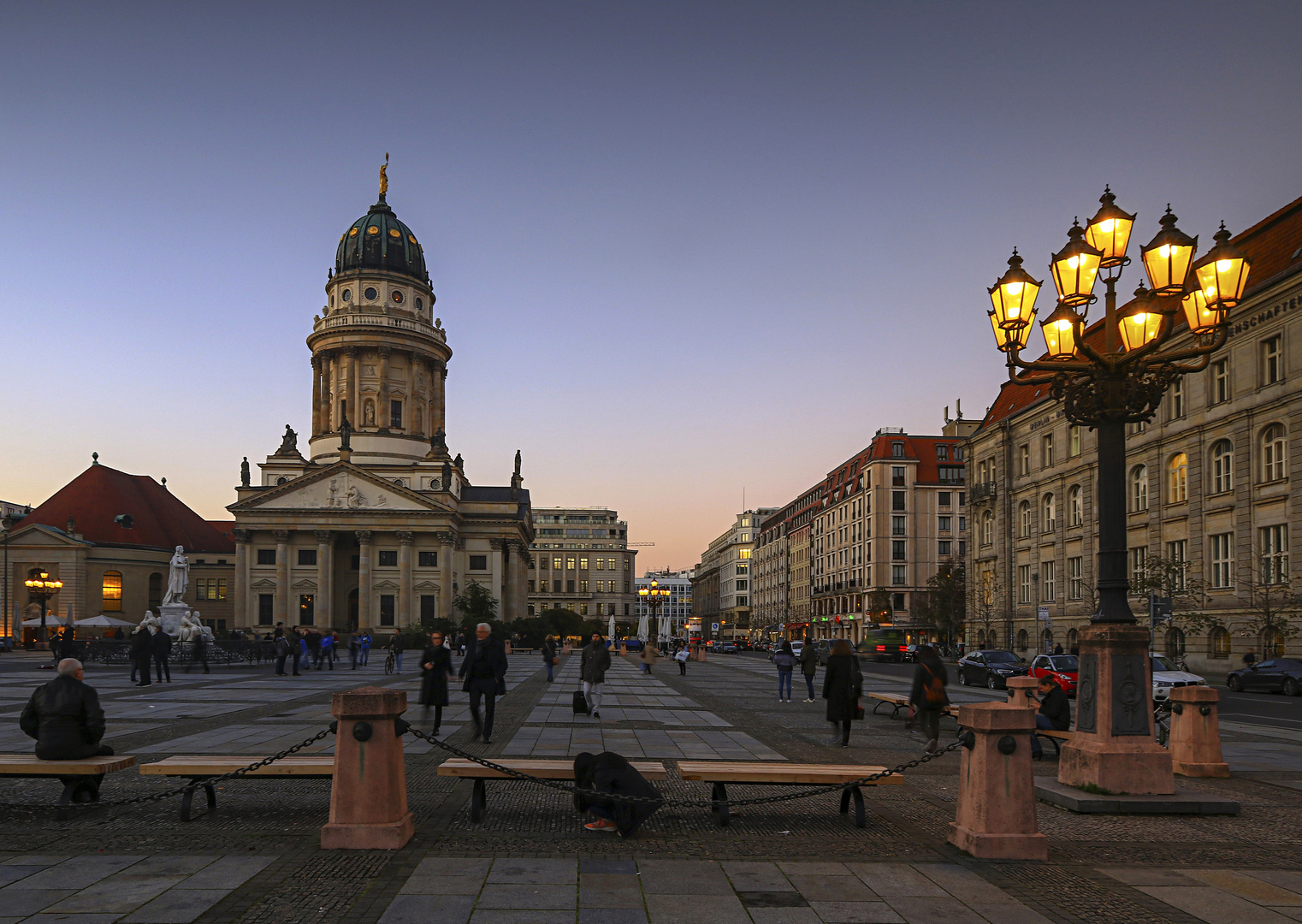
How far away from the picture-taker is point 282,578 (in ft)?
275

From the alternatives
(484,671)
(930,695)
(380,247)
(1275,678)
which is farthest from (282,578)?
(930,695)

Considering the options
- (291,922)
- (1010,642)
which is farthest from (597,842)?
(1010,642)

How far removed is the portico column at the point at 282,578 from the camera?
8344 cm

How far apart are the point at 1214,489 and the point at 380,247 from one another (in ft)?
260

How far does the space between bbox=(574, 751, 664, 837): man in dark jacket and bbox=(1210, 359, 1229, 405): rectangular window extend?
3997 cm

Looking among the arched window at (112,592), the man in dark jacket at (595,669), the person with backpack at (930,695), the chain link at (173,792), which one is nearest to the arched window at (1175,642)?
the man in dark jacket at (595,669)

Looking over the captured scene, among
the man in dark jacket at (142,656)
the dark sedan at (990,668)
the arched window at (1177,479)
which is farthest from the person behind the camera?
the arched window at (1177,479)

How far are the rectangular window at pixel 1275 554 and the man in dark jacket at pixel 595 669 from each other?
2966 centimetres

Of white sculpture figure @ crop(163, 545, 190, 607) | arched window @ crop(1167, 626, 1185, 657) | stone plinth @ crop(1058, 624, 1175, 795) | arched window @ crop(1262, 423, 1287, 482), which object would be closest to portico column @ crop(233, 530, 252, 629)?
white sculpture figure @ crop(163, 545, 190, 607)

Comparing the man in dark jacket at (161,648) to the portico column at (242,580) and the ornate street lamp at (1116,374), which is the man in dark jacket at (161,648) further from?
the portico column at (242,580)

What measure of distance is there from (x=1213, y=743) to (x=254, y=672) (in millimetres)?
32817

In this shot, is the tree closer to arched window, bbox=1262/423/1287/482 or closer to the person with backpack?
arched window, bbox=1262/423/1287/482

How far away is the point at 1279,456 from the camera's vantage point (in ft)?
122

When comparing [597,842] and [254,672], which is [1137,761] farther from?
[254,672]
